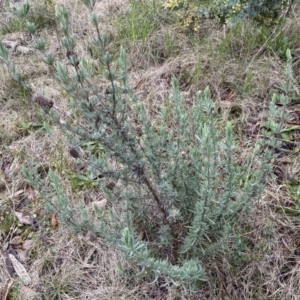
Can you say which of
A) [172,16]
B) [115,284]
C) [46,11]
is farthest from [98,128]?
[46,11]

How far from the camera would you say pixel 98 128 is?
4.58 ft

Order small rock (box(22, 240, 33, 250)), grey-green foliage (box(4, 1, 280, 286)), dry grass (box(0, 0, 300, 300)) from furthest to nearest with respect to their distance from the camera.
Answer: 1. small rock (box(22, 240, 33, 250))
2. dry grass (box(0, 0, 300, 300))
3. grey-green foliage (box(4, 1, 280, 286))

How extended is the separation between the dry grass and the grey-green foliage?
0.19m

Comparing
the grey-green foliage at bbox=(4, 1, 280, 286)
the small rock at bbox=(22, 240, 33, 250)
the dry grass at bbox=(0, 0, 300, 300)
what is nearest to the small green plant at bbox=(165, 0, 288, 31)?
the dry grass at bbox=(0, 0, 300, 300)

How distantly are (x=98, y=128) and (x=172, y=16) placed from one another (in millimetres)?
2196

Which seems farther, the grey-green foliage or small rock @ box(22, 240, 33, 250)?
small rock @ box(22, 240, 33, 250)

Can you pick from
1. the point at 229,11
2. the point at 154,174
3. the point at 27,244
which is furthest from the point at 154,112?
the point at 27,244

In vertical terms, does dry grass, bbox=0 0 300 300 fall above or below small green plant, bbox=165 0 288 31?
below

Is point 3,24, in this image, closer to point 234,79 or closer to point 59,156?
point 59,156

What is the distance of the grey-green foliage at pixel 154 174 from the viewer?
1320 millimetres

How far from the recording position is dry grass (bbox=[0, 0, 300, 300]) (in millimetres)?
1833

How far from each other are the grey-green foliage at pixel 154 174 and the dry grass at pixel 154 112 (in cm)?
19

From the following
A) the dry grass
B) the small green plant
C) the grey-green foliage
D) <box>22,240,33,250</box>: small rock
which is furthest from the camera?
the small green plant

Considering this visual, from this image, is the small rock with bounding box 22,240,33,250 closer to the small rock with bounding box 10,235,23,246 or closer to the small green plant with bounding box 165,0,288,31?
the small rock with bounding box 10,235,23,246
